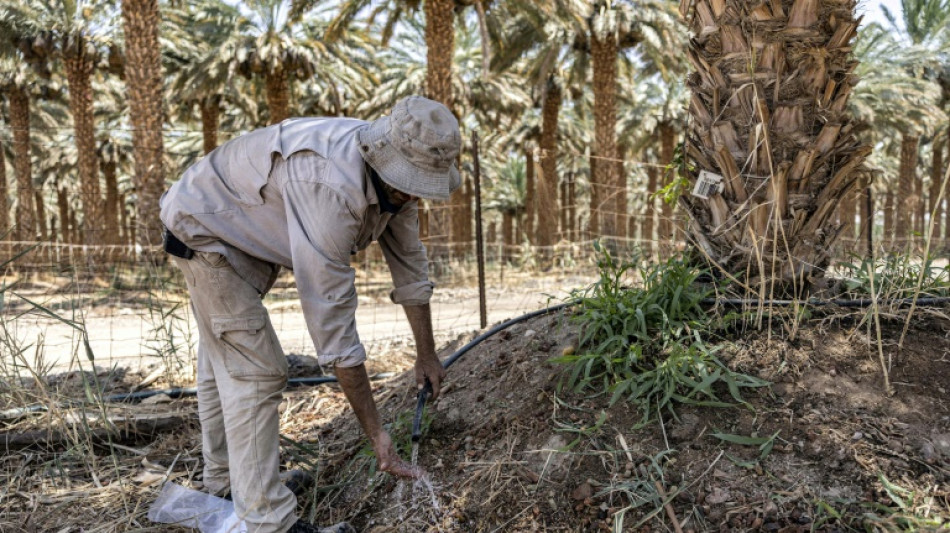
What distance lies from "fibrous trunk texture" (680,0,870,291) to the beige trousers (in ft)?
6.83

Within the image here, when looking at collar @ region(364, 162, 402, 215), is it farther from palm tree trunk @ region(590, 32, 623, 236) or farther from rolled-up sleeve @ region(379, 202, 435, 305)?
palm tree trunk @ region(590, 32, 623, 236)

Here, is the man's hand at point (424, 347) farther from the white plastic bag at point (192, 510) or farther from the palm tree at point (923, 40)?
the palm tree at point (923, 40)

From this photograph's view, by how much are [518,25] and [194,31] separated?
856 centimetres

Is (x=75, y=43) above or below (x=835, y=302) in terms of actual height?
above

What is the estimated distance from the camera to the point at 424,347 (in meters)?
Answer: 3.02

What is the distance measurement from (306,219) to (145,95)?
1086 cm

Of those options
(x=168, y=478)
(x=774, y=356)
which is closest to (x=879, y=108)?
(x=774, y=356)

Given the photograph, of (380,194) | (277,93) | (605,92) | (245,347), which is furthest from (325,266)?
(277,93)

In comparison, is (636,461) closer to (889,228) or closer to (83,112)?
(889,228)

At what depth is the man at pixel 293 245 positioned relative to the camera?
2338 millimetres

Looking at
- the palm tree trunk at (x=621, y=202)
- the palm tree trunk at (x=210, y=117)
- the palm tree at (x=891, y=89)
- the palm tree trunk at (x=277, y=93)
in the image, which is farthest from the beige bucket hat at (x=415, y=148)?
the palm tree at (x=891, y=89)

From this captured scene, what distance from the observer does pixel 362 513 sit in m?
2.90

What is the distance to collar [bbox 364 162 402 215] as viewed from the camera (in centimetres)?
248

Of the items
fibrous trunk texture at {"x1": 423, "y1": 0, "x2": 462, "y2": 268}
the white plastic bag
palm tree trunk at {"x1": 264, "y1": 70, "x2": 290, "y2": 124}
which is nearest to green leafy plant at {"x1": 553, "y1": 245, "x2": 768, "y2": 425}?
the white plastic bag
